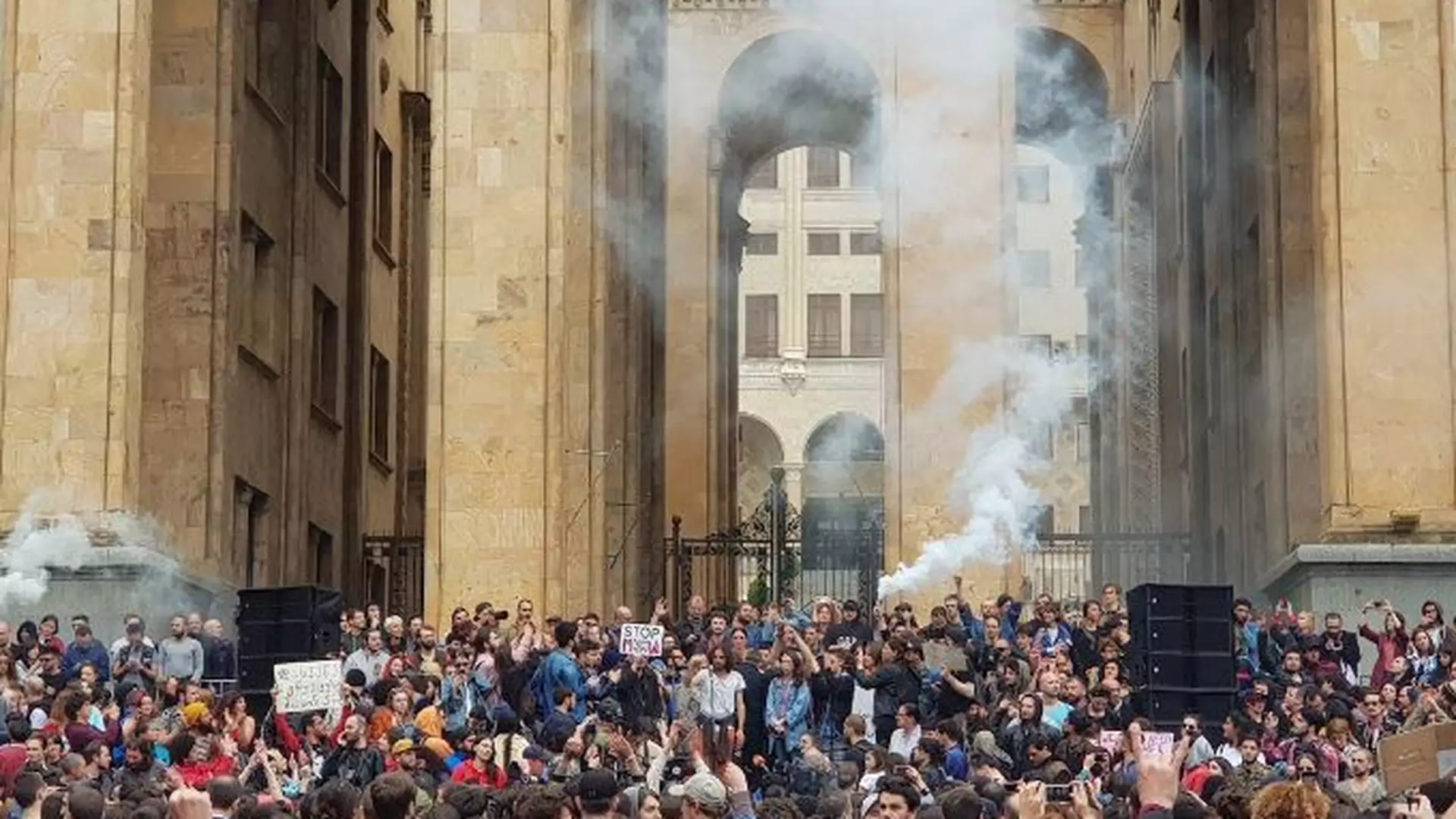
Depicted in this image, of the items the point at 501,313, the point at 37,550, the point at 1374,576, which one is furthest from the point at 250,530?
the point at 1374,576

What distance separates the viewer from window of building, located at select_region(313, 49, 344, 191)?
56281 mm

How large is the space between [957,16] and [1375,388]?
1498 cm

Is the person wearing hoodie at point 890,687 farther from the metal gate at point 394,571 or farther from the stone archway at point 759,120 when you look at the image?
the stone archway at point 759,120

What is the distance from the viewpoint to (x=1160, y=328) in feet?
220

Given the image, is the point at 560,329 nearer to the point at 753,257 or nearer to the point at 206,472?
the point at 206,472

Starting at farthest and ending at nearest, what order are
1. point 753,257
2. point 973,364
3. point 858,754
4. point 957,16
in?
point 753,257, point 957,16, point 973,364, point 858,754

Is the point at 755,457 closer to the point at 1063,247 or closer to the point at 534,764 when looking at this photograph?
the point at 1063,247

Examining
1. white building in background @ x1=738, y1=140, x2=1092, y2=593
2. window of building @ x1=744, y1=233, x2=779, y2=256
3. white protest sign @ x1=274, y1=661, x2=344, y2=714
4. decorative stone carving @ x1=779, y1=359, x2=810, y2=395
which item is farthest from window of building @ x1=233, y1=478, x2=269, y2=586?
window of building @ x1=744, y1=233, x2=779, y2=256

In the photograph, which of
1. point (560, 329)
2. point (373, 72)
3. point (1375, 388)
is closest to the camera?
point (1375, 388)

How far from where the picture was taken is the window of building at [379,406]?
61625mm

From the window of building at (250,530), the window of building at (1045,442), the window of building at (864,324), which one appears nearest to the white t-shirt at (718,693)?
the window of building at (250,530)

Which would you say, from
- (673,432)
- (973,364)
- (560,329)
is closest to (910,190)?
(973,364)

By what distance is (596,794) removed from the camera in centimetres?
1764

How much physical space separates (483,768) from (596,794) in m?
9.57
